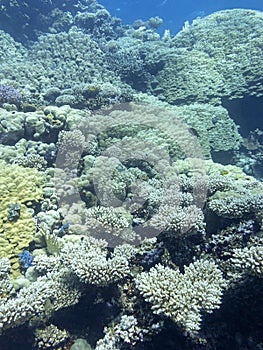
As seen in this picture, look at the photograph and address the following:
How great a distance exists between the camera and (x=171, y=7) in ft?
206

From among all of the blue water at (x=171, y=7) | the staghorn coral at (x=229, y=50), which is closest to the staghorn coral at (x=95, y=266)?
the staghorn coral at (x=229, y=50)

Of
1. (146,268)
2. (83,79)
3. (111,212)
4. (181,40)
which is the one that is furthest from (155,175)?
(181,40)

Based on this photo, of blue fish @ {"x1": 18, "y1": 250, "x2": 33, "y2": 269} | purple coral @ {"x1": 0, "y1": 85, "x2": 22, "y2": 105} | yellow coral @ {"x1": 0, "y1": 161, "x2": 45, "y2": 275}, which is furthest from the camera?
purple coral @ {"x1": 0, "y1": 85, "x2": 22, "y2": 105}

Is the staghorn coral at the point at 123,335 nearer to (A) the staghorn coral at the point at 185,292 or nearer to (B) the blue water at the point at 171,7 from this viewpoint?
(A) the staghorn coral at the point at 185,292

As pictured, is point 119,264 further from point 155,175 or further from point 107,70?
point 107,70

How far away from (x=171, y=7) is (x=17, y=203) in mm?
71677

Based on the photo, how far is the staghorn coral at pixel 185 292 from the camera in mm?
2867

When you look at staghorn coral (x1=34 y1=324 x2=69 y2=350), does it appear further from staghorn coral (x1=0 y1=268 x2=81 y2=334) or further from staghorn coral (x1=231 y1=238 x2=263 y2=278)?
staghorn coral (x1=231 y1=238 x2=263 y2=278)

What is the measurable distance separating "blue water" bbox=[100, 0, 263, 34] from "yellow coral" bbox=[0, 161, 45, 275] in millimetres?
58670

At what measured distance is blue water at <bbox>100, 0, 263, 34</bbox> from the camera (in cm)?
5744

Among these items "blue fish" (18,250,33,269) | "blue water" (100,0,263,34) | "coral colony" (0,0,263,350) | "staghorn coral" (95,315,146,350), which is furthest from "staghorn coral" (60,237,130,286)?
"blue water" (100,0,263,34)

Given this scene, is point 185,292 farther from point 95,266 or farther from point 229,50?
point 229,50

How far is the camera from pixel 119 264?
3430 mm

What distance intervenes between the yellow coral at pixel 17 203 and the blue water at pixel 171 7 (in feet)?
192
